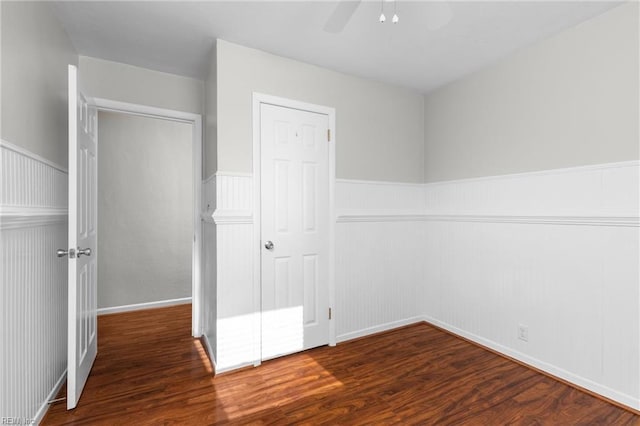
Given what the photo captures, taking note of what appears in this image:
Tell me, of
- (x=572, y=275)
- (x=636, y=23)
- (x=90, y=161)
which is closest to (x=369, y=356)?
(x=572, y=275)

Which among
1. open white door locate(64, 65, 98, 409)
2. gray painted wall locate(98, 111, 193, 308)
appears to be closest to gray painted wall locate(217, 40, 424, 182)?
open white door locate(64, 65, 98, 409)

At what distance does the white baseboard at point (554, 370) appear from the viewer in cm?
197

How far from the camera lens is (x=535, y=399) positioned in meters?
2.03

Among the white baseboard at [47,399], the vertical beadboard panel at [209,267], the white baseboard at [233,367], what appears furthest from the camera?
the vertical beadboard panel at [209,267]

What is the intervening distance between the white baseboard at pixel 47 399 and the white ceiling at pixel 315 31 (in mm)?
2451

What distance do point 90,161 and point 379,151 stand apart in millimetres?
2524

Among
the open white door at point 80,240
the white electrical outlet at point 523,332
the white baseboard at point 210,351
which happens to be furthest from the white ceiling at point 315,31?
the white baseboard at point 210,351

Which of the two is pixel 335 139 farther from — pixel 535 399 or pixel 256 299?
pixel 535 399

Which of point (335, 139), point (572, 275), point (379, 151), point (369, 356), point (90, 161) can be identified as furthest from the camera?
point (379, 151)

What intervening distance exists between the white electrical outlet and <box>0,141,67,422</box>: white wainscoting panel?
3.26 meters

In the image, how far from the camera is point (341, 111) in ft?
9.71

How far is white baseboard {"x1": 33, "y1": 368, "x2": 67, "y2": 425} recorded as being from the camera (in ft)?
5.74

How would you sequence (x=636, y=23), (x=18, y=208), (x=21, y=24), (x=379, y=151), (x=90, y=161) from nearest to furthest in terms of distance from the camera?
(x=18, y=208) → (x=21, y=24) → (x=636, y=23) → (x=90, y=161) → (x=379, y=151)

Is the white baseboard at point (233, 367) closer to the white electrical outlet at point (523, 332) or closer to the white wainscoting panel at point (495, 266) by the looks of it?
the white wainscoting panel at point (495, 266)
